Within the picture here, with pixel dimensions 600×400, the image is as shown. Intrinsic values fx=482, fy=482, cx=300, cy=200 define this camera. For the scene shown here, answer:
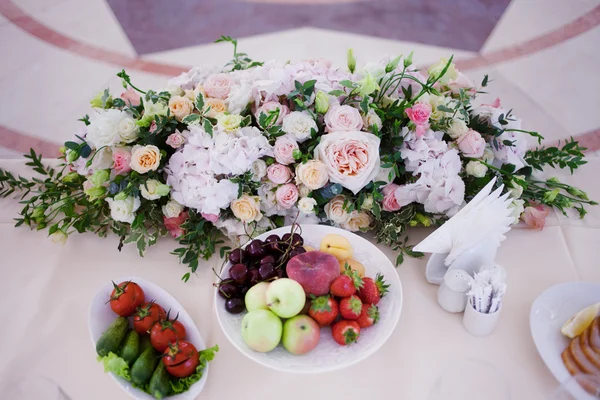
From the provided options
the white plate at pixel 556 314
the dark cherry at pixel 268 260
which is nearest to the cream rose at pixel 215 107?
the dark cherry at pixel 268 260

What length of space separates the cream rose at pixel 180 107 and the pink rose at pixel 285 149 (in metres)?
0.24

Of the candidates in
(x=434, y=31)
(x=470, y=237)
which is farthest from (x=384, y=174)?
(x=434, y=31)

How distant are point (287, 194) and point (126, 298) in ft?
1.48

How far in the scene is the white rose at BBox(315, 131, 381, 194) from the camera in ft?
3.76

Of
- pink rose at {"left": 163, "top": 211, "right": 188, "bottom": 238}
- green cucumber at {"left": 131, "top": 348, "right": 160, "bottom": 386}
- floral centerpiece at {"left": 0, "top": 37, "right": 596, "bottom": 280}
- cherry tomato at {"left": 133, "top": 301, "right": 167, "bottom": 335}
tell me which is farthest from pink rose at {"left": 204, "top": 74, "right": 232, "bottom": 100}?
green cucumber at {"left": 131, "top": 348, "right": 160, "bottom": 386}

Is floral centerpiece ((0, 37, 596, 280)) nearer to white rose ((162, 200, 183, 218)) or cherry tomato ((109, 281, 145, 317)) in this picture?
white rose ((162, 200, 183, 218))

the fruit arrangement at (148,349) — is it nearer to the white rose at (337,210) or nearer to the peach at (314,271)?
the peach at (314,271)

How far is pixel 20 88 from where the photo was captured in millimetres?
2182

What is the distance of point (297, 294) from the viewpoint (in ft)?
3.30

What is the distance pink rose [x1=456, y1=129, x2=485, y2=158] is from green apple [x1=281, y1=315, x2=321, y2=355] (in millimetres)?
607

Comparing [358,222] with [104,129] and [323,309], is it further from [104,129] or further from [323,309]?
[104,129]

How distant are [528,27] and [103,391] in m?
2.53

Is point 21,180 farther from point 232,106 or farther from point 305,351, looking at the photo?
point 305,351

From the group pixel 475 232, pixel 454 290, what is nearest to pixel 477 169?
pixel 475 232
